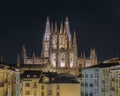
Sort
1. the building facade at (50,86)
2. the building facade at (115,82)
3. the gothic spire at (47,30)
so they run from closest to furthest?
the building facade at (115,82), the building facade at (50,86), the gothic spire at (47,30)

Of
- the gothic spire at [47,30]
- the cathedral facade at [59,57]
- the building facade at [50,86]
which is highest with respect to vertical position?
the gothic spire at [47,30]

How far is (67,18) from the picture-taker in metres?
182

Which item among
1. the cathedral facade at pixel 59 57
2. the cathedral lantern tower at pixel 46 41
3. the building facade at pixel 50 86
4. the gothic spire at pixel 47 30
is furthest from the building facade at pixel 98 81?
the gothic spire at pixel 47 30

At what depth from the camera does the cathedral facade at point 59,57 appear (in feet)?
509

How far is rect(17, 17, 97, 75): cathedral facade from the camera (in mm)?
155000

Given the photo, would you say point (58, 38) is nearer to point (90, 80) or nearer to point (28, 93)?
point (28, 93)

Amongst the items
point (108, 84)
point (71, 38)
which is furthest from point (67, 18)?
point (108, 84)

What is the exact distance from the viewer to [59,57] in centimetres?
16088

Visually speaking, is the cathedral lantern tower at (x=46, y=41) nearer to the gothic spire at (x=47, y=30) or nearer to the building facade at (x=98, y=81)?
the gothic spire at (x=47, y=30)

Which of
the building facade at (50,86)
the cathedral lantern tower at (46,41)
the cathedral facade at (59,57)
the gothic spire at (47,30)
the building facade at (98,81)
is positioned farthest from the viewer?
the gothic spire at (47,30)

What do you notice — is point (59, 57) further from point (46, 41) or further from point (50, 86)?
point (50, 86)

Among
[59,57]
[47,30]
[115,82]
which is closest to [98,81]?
[115,82]

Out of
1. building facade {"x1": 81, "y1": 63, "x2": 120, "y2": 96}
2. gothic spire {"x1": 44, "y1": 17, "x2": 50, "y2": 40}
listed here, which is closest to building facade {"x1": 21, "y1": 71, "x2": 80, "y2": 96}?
building facade {"x1": 81, "y1": 63, "x2": 120, "y2": 96}

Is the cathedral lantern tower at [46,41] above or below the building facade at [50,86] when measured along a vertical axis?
above
